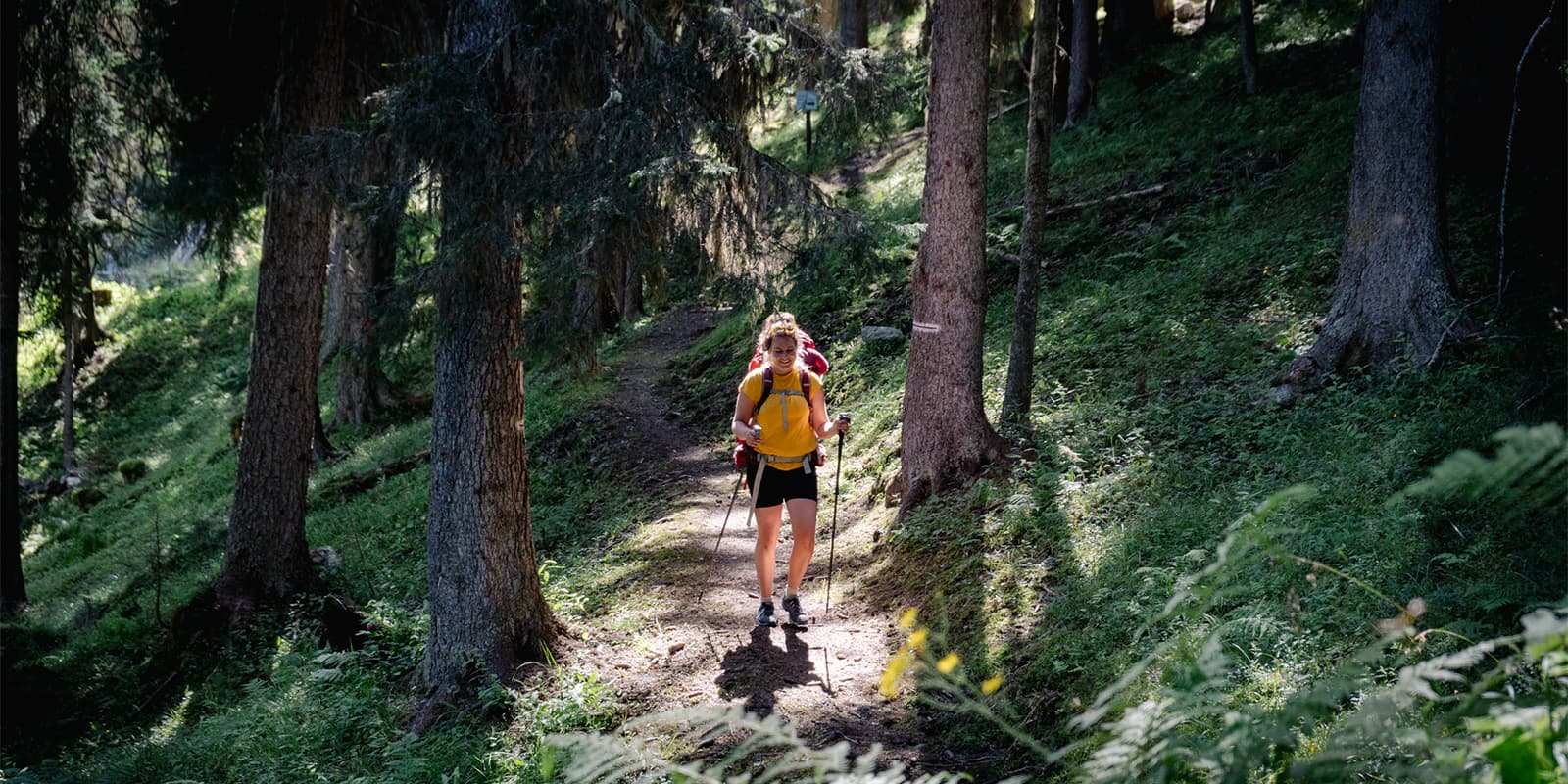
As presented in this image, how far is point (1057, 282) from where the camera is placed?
13.7m

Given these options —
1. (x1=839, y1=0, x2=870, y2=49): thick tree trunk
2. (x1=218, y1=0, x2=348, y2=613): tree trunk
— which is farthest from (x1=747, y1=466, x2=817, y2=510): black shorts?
(x1=839, y1=0, x2=870, y2=49): thick tree trunk

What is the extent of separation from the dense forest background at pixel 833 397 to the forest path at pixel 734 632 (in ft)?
0.21

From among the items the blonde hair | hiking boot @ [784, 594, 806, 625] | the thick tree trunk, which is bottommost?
hiking boot @ [784, 594, 806, 625]

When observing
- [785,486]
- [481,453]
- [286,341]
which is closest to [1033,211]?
[785,486]

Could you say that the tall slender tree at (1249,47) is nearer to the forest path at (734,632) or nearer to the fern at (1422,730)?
the forest path at (734,632)

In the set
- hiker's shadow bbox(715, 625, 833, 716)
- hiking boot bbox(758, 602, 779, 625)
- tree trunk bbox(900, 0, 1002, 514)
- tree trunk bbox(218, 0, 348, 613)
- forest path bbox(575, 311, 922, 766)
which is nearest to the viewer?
forest path bbox(575, 311, 922, 766)

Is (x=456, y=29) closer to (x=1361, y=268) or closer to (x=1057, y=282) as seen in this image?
(x=1361, y=268)

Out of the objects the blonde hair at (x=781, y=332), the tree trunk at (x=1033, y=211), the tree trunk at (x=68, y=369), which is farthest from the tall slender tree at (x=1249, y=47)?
the tree trunk at (x=68, y=369)

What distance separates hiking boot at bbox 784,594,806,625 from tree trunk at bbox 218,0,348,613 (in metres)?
6.10

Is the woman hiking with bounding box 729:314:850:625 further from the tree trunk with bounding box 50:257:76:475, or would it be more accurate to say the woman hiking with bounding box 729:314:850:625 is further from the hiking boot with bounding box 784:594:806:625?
the tree trunk with bounding box 50:257:76:475

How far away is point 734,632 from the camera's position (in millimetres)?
7727

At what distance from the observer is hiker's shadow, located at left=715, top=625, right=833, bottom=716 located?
6.52 m

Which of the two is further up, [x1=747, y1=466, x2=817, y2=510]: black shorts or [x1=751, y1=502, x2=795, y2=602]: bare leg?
[x1=747, y1=466, x2=817, y2=510]: black shorts

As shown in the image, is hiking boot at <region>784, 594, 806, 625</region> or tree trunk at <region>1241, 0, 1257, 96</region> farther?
tree trunk at <region>1241, 0, 1257, 96</region>
